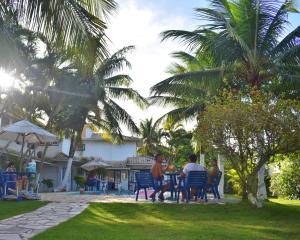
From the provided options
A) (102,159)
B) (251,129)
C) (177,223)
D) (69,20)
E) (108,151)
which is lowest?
(177,223)

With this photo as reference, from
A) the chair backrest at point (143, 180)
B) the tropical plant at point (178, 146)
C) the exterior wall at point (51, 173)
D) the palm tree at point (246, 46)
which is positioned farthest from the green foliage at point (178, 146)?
the chair backrest at point (143, 180)

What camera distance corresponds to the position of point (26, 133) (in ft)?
50.4

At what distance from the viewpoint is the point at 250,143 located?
38.9 feet

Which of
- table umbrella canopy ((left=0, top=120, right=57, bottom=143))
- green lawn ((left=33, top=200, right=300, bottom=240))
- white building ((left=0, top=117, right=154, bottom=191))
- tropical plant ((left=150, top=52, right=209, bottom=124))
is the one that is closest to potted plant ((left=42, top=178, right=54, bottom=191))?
white building ((left=0, top=117, right=154, bottom=191))

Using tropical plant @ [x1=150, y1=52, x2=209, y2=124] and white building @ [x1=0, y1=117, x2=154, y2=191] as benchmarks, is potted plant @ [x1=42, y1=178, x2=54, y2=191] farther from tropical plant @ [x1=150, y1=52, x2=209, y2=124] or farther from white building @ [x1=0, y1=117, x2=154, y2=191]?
tropical plant @ [x1=150, y1=52, x2=209, y2=124]

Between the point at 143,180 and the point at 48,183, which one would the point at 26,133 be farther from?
the point at 48,183

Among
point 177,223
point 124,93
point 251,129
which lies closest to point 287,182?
point 124,93

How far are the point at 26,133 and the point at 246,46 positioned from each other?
7878 millimetres

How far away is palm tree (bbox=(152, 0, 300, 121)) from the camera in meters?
15.3

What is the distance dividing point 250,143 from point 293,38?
5.97m

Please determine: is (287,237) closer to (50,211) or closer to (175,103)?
(50,211)

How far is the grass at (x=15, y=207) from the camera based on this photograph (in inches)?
410

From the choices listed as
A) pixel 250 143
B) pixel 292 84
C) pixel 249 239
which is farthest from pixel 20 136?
pixel 249 239

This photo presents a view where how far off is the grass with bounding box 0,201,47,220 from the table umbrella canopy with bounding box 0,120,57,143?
7.99ft
